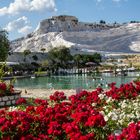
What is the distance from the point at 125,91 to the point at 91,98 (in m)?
2.17

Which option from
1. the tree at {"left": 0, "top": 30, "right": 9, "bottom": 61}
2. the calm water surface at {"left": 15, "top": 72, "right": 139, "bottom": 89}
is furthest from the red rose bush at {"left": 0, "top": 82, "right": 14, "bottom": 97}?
the tree at {"left": 0, "top": 30, "right": 9, "bottom": 61}

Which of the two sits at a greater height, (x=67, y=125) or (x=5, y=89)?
(x=5, y=89)

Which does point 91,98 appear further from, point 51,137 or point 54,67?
point 54,67

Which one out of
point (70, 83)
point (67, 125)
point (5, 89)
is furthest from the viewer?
point (70, 83)

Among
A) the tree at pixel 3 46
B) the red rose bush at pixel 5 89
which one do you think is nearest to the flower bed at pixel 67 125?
the red rose bush at pixel 5 89

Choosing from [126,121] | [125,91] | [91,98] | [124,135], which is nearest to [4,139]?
[124,135]

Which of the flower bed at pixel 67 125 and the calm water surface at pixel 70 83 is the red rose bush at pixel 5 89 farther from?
the calm water surface at pixel 70 83

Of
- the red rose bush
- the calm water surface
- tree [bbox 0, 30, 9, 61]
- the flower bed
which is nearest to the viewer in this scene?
the flower bed

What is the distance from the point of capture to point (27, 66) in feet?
461

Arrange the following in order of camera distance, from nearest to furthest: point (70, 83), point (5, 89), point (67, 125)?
point (67, 125) → point (5, 89) → point (70, 83)

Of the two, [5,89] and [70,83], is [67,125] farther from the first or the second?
[70,83]

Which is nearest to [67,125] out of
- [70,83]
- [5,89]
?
[5,89]

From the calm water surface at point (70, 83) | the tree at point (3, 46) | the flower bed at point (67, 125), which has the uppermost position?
the tree at point (3, 46)

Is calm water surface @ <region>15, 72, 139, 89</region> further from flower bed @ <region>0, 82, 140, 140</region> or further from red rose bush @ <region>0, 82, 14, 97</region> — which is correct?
flower bed @ <region>0, 82, 140, 140</region>
